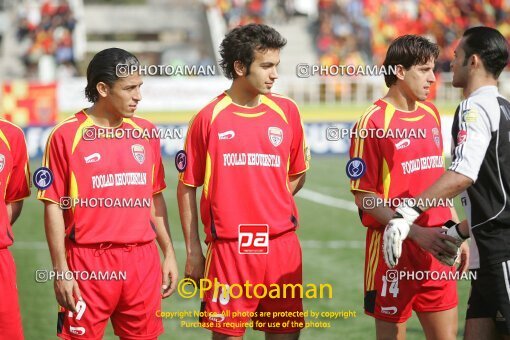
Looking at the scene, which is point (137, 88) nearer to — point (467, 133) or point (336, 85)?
point (467, 133)

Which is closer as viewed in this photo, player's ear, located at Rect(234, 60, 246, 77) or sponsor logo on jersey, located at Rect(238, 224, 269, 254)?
sponsor logo on jersey, located at Rect(238, 224, 269, 254)

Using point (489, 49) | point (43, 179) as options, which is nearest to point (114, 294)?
point (43, 179)

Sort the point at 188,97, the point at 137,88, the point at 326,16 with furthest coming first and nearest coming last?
the point at 326,16
the point at 188,97
the point at 137,88

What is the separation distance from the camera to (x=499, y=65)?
5.00m

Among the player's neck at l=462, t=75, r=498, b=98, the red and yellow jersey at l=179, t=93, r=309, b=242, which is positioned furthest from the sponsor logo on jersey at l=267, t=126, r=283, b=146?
the player's neck at l=462, t=75, r=498, b=98

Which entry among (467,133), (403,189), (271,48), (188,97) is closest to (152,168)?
(271,48)

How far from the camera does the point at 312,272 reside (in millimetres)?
9977

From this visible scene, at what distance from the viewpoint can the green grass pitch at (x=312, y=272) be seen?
7.84 metres

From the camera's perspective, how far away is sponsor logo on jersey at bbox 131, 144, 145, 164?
5.45 meters

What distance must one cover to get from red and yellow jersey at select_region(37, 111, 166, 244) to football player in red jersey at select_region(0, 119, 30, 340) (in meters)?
0.33

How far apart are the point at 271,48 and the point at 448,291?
188cm

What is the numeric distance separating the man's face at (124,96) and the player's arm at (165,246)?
579mm

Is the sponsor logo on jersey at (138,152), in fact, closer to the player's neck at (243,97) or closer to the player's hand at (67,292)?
the player's neck at (243,97)

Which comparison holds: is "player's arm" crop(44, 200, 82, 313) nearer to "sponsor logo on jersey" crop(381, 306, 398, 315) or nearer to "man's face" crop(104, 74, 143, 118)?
"man's face" crop(104, 74, 143, 118)
